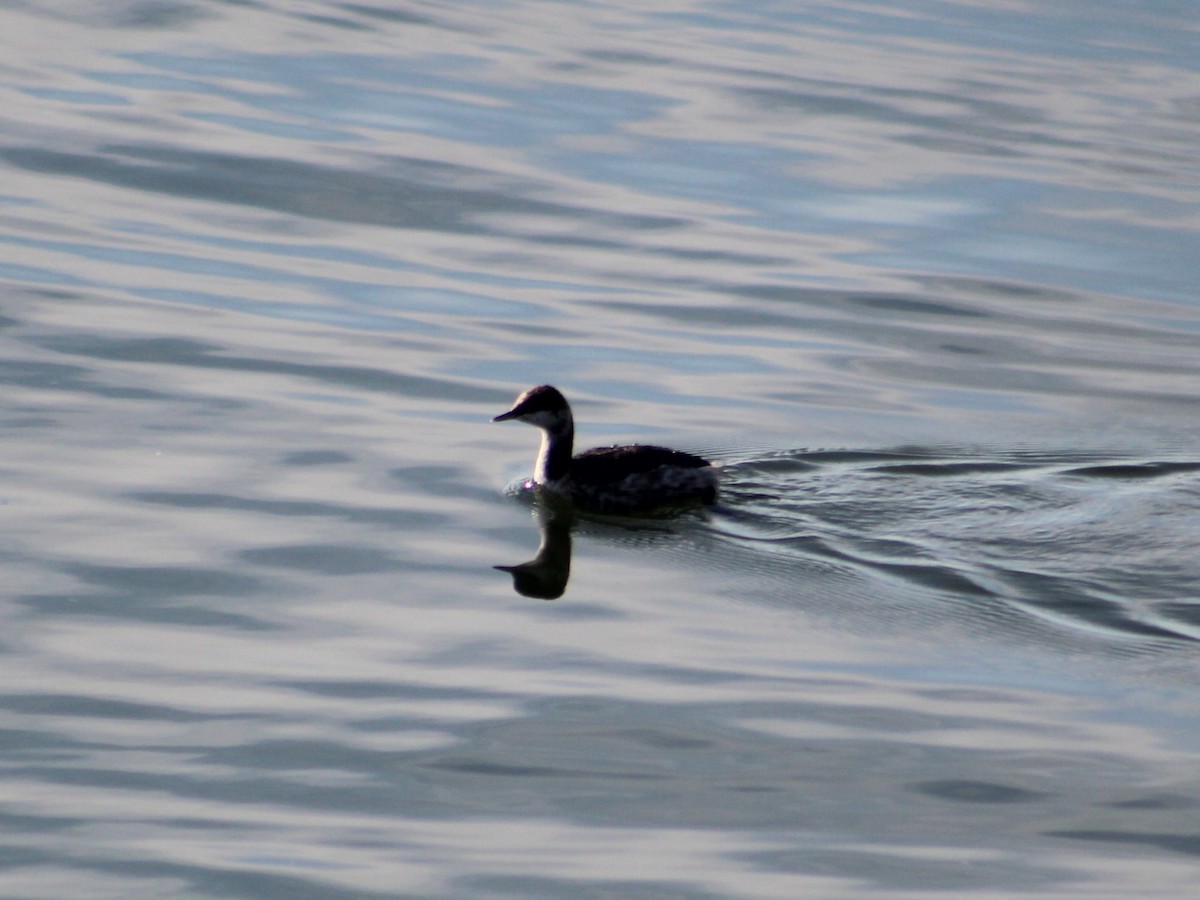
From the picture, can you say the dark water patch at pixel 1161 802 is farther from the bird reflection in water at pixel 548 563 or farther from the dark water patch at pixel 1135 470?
the dark water patch at pixel 1135 470

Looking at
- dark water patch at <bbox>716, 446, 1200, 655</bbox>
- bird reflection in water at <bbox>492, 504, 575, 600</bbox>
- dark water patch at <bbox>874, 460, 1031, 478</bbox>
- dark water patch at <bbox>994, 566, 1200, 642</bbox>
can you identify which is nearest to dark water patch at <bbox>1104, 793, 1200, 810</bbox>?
dark water patch at <bbox>716, 446, 1200, 655</bbox>

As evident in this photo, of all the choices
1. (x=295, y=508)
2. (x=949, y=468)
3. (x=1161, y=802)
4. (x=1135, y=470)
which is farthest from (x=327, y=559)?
(x=1135, y=470)

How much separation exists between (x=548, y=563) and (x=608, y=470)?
1.07 meters

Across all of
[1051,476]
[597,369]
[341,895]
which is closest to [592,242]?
[597,369]

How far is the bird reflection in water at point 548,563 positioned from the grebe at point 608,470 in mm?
209

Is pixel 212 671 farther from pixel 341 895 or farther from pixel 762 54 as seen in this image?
pixel 762 54

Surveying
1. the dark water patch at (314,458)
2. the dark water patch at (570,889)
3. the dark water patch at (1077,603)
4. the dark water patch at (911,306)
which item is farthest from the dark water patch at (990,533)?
the dark water patch at (911,306)

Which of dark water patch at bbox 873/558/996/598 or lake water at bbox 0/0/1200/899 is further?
dark water patch at bbox 873/558/996/598

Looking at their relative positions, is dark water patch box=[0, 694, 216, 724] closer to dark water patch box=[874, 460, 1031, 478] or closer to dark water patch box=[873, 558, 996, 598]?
dark water patch box=[873, 558, 996, 598]

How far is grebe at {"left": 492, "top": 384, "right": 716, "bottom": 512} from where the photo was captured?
9672mm

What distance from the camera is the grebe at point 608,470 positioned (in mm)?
9672

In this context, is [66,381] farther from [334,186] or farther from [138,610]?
[334,186]

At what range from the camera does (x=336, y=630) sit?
7844 millimetres

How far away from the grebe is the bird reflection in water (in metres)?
0.21
